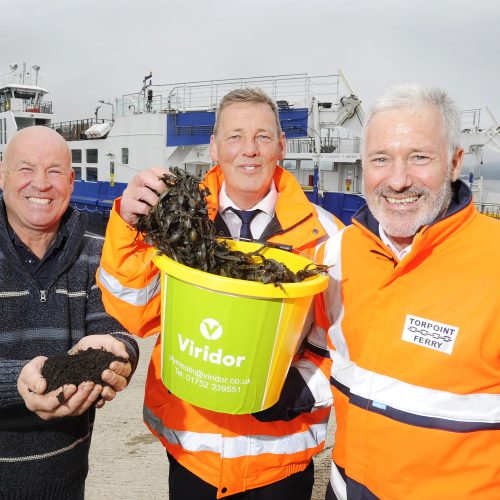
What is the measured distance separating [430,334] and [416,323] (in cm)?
5

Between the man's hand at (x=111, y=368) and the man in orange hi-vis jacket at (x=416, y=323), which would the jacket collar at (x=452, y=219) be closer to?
the man in orange hi-vis jacket at (x=416, y=323)

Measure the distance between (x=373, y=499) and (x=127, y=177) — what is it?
15440 millimetres

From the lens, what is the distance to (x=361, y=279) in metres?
1.60

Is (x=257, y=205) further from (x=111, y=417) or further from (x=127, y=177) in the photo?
(x=127, y=177)

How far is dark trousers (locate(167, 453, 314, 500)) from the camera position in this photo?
179 centimetres

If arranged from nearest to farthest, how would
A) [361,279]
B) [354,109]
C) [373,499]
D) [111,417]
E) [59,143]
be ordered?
[373,499]
[361,279]
[59,143]
[111,417]
[354,109]

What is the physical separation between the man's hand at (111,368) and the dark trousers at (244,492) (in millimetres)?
513

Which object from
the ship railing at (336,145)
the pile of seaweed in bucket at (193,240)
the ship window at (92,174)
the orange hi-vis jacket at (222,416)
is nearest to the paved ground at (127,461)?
the orange hi-vis jacket at (222,416)

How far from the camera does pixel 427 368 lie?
1.40 meters

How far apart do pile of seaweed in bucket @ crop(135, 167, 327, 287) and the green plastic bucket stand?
5 cm

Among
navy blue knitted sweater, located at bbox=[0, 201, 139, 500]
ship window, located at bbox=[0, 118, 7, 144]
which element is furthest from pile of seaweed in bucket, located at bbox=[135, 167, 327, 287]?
ship window, located at bbox=[0, 118, 7, 144]

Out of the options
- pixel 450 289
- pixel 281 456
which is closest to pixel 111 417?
pixel 281 456

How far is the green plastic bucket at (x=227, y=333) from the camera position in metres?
1.26

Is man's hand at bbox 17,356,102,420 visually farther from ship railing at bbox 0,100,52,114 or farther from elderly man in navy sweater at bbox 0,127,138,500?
ship railing at bbox 0,100,52,114
